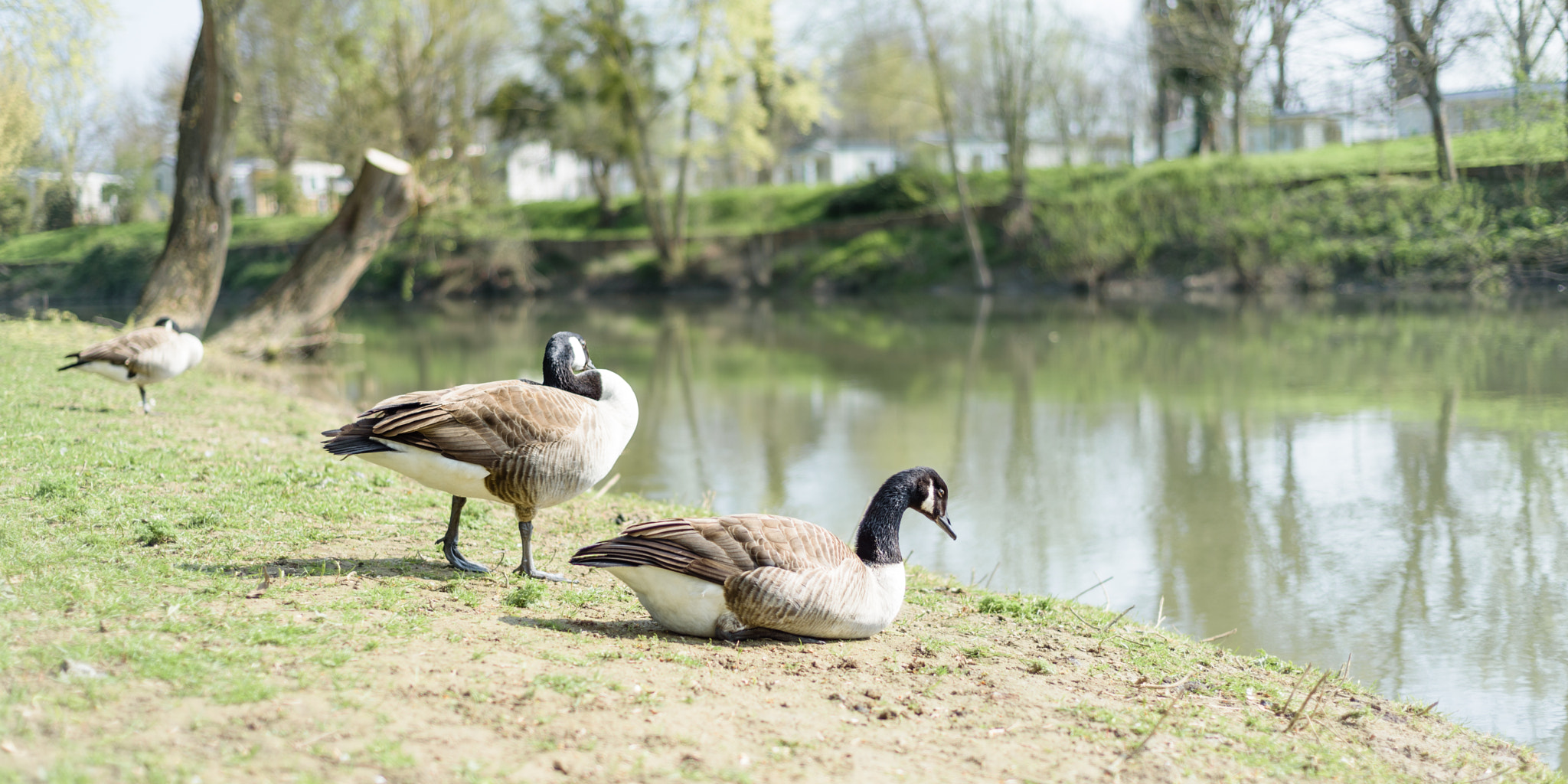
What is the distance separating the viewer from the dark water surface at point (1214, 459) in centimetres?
832

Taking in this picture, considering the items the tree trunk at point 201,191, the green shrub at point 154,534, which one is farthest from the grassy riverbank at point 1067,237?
the green shrub at point 154,534

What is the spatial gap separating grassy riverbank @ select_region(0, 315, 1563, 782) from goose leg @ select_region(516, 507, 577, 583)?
0.15 meters

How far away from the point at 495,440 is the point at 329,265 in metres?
17.1

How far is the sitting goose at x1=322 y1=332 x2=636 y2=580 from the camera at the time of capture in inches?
241

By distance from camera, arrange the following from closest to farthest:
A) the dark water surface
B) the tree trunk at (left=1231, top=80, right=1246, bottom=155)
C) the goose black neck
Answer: the goose black neck → the dark water surface → the tree trunk at (left=1231, top=80, right=1246, bottom=155)

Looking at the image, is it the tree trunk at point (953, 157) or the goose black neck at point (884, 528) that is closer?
the goose black neck at point (884, 528)

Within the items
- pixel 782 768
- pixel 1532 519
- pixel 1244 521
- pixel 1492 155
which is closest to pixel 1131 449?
pixel 1244 521

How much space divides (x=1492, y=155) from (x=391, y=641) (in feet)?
150

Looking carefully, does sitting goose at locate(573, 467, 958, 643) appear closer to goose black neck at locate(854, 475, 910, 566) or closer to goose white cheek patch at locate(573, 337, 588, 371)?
goose black neck at locate(854, 475, 910, 566)

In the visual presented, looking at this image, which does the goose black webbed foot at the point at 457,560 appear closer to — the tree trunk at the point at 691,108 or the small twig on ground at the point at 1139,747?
the small twig on ground at the point at 1139,747

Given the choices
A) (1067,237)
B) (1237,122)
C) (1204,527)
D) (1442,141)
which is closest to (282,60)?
(1067,237)

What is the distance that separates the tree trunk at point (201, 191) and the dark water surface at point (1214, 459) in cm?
324

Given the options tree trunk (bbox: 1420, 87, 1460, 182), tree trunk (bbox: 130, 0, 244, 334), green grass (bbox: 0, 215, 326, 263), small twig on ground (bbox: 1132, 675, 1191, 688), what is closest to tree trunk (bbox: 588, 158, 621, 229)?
green grass (bbox: 0, 215, 326, 263)

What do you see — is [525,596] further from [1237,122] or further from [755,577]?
[1237,122]
